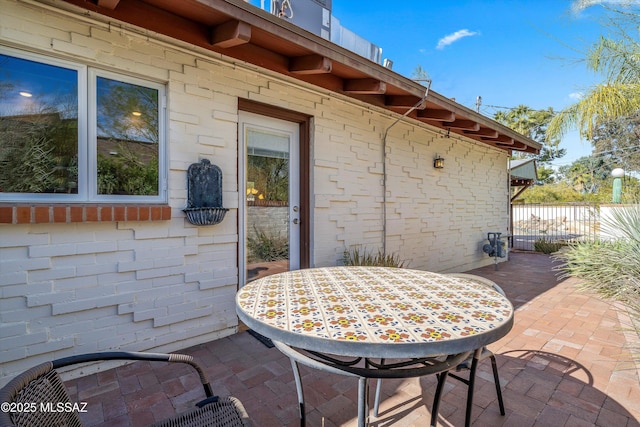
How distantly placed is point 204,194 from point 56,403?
6.56 ft

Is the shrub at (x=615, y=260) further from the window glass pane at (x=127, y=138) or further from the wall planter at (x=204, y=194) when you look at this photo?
the window glass pane at (x=127, y=138)

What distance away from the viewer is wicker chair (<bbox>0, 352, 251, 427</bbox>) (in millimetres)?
813

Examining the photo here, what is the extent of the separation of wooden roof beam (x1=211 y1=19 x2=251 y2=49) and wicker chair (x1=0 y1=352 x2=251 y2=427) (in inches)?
87.3

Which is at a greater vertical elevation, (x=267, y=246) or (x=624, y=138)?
(x=624, y=138)

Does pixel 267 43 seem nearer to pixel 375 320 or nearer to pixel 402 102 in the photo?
pixel 402 102

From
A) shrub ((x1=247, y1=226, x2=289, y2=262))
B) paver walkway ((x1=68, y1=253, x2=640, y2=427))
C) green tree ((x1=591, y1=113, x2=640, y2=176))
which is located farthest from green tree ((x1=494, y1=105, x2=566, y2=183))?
shrub ((x1=247, y1=226, x2=289, y2=262))

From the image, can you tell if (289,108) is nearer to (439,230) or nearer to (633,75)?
(439,230)

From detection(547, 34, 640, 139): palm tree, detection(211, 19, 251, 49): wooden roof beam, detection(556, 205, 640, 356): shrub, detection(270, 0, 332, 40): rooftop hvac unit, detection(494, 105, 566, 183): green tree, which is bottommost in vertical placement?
detection(556, 205, 640, 356): shrub

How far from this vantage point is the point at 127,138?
8.52 feet

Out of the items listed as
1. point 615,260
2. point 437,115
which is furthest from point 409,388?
point 437,115

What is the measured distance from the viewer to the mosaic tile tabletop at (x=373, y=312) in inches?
41.7

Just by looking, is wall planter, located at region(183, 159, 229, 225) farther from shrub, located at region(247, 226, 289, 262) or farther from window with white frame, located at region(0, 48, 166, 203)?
shrub, located at region(247, 226, 289, 262)

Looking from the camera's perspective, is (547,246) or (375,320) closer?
(375,320)

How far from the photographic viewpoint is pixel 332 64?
10.2ft
